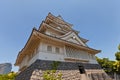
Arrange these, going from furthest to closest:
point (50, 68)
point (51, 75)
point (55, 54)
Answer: point (55, 54)
point (50, 68)
point (51, 75)

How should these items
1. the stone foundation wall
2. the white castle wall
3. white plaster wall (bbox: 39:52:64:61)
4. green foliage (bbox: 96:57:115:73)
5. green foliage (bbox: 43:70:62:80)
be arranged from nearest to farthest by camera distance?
the stone foundation wall → green foliage (bbox: 43:70:62:80) → white plaster wall (bbox: 39:52:64:61) → the white castle wall → green foliage (bbox: 96:57:115:73)

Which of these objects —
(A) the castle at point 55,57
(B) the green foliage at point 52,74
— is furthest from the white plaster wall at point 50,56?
(B) the green foliage at point 52,74

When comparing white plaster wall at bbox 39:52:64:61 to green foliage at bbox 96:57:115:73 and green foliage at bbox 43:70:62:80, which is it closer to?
green foliage at bbox 43:70:62:80

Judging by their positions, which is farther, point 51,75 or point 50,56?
point 50,56

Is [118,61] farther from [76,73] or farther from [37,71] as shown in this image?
[37,71]

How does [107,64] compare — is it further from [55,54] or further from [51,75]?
[51,75]

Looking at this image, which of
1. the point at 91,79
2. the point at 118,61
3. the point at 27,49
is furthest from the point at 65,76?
the point at 118,61

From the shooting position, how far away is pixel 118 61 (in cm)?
2089


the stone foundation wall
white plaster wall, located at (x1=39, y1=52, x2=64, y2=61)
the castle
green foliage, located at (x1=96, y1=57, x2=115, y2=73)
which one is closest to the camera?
the stone foundation wall

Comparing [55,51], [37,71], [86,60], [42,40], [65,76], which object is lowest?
[65,76]

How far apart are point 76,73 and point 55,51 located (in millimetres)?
3354

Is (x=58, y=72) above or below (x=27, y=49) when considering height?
below

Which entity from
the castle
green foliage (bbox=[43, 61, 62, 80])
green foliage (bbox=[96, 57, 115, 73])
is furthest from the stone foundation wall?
green foliage (bbox=[96, 57, 115, 73])

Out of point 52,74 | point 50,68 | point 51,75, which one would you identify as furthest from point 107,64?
point 51,75
